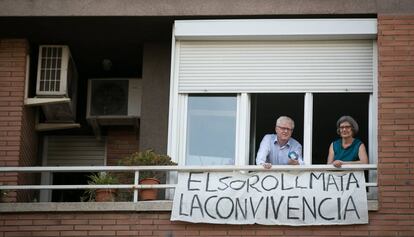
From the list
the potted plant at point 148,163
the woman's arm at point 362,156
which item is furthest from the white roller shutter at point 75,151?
the woman's arm at point 362,156

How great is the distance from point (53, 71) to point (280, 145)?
389 centimetres

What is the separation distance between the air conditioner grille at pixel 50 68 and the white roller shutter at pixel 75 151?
5.13 ft

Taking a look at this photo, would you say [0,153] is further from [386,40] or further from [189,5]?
[386,40]

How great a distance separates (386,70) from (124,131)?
4911 millimetres

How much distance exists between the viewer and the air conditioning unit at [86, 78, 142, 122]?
1767 cm

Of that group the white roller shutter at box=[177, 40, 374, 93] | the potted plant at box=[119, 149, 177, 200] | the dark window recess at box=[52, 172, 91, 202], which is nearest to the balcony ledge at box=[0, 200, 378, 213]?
the potted plant at box=[119, 149, 177, 200]

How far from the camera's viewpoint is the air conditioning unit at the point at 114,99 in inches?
696

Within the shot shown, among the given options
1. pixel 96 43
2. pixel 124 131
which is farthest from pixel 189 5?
pixel 124 131

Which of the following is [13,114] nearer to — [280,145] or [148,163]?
[148,163]

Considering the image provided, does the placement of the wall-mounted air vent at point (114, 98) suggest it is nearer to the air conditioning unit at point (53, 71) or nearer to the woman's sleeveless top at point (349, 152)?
the air conditioning unit at point (53, 71)

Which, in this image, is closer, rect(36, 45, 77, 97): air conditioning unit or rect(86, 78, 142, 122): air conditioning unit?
rect(36, 45, 77, 97): air conditioning unit

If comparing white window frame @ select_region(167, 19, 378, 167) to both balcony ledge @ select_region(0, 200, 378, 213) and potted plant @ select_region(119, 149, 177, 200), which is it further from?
balcony ledge @ select_region(0, 200, 378, 213)

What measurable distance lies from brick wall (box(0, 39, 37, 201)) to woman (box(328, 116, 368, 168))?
4.50 m

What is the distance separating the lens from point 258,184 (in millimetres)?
14805
